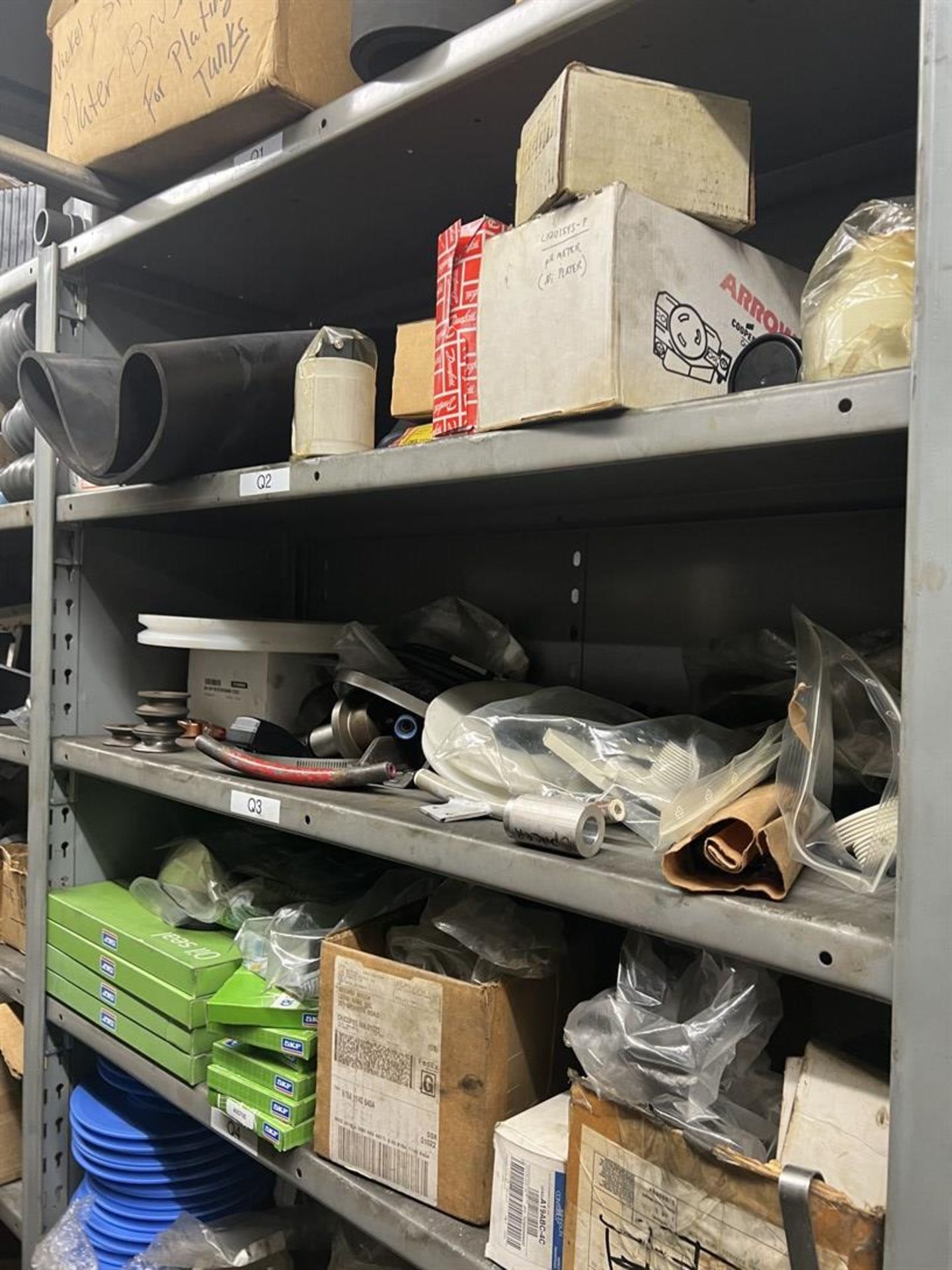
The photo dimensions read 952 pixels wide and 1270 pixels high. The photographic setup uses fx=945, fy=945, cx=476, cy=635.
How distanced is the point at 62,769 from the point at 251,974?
1.60 feet

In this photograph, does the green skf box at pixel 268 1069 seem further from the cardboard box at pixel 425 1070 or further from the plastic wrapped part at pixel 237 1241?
the plastic wrapped part at pixel 237 1241

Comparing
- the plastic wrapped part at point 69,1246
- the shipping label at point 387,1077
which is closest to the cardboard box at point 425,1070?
the shipping label at point 387,1077

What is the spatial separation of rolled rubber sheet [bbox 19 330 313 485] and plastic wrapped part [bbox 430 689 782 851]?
0.43 metres

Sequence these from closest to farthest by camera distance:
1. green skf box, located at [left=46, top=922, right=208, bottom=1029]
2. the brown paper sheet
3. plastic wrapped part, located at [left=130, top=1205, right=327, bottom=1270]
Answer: the brown paper sheet → green skf box, located at [left=46, top=922, right=208, bottom=1029] → plastic wrapped part, located at [left=130, top=1205, right=327, bottom=1270]

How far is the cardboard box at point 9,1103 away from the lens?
5.34ft

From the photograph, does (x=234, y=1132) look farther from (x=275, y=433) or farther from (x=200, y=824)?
(x=275, y=433)

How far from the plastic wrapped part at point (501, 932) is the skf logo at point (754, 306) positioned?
23.8 inches

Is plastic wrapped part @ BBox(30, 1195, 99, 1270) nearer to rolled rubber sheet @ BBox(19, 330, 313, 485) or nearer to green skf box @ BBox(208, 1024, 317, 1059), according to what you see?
green skf box @ BBox(208, 1024, 317, 1059)

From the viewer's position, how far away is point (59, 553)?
1.43 metres

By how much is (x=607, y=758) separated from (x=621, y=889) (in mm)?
214

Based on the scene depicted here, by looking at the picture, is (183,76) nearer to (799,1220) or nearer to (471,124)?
(471,124)

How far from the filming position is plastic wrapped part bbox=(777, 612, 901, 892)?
676mm

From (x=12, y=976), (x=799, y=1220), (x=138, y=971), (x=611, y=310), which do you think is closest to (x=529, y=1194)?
(x=799, y=1220)

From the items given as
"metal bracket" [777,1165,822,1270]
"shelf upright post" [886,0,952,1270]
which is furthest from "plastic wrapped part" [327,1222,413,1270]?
"shelf upright post" [886,0,952,1270]
